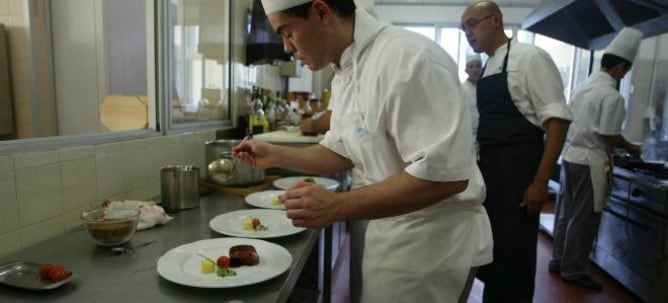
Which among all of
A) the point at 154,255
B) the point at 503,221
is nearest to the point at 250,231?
the point at 154,255

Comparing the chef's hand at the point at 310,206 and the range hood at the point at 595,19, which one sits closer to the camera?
the chef's hand at the point at 310,206

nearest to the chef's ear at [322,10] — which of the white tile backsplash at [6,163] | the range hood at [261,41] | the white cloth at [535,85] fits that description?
the white tile backsplash at [6,163]

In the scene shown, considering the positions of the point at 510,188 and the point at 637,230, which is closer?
the point at 510,188

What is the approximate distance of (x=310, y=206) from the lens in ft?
2.60

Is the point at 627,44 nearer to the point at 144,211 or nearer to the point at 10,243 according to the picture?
the point at 144,211

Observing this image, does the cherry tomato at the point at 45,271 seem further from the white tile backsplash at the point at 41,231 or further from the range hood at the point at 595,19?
the range hood at the point at 595,19

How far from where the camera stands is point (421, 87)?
81cm

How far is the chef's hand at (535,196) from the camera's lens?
1746mm

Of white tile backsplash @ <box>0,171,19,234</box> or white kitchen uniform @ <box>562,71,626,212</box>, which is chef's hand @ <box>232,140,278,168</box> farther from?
white kitchen uniform @ <box>562,71,626,212</box>

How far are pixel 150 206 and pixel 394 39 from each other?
0.87m

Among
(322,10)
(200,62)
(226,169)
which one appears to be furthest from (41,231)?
(200,62)

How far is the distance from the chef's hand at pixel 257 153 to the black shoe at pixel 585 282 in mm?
2360

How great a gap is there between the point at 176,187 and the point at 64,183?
331 mm

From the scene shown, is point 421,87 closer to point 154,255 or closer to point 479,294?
point 154,255
